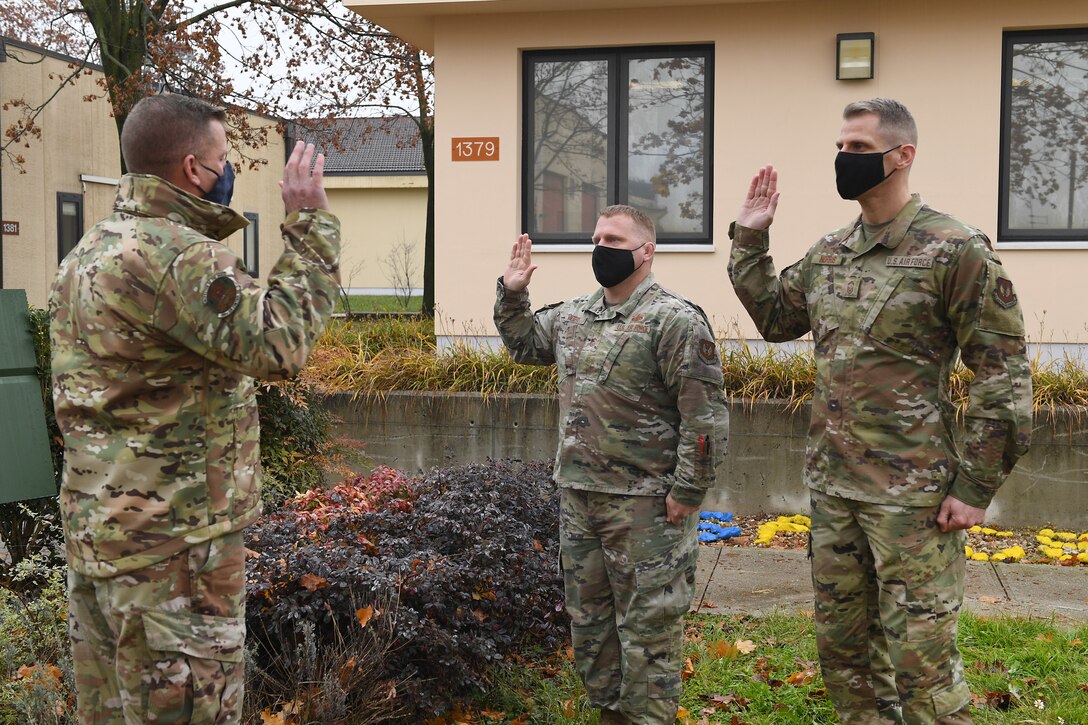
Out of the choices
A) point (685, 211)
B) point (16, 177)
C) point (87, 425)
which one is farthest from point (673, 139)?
point (16, 177)

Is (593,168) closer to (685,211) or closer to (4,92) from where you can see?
(685,211)

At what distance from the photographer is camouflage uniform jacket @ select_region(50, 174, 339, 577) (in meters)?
2.73

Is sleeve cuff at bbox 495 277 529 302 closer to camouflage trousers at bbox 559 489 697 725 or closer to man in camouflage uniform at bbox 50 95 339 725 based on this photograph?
camouflage trousers at bbox 559 489 697 725

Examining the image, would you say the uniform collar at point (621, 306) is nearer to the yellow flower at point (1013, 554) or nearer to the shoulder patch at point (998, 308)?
the shoulder patch at point (998, 308)

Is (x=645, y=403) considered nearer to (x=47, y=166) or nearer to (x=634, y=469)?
(x=634, y=469)

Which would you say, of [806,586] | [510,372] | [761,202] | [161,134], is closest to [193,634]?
[161,134]

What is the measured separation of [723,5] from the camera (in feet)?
30.7

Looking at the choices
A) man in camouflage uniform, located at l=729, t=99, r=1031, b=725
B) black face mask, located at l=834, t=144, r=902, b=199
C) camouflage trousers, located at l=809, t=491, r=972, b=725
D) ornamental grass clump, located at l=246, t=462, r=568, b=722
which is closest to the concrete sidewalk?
ornamental grass clump, located at l=246, t=462, r=568, b=722

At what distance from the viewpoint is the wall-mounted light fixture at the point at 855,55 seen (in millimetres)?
9039

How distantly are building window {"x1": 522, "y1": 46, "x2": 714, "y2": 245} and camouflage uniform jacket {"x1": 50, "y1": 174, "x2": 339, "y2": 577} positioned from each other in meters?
7.11

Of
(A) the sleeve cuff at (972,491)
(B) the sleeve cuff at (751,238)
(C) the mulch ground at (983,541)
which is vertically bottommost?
(C) the mulch ground at (983,541)

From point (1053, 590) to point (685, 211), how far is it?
4.69 meters

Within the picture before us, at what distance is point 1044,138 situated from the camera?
30.1ft

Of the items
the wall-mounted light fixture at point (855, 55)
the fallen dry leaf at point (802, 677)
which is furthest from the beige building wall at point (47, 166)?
the fallen dry leaf at point (802, 677)
